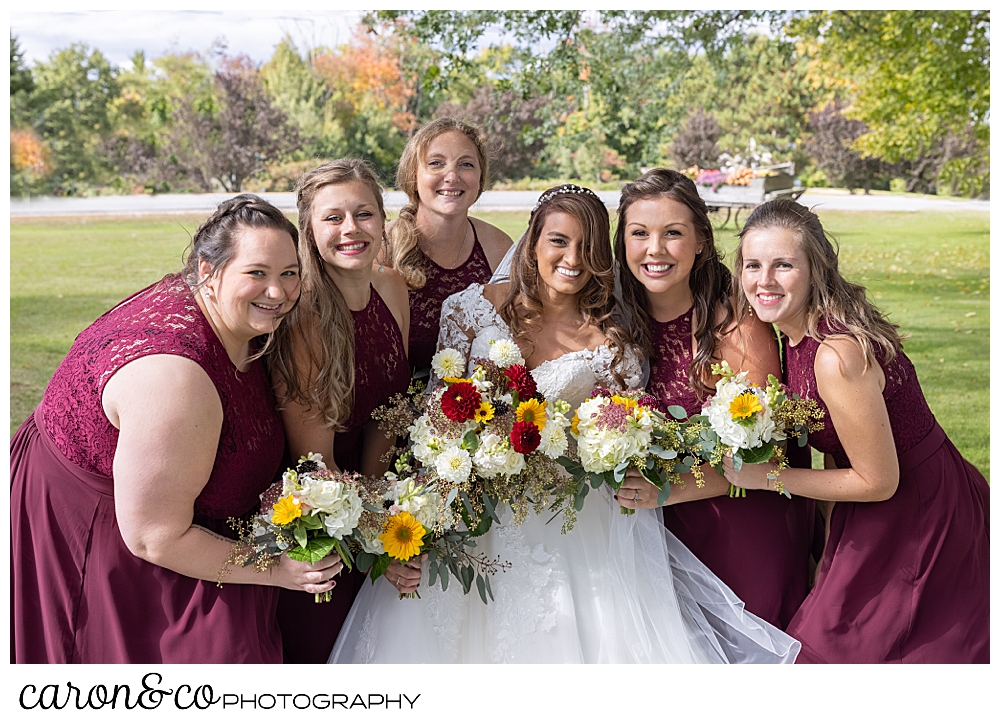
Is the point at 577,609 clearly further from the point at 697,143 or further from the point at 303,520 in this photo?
the point at 697,143

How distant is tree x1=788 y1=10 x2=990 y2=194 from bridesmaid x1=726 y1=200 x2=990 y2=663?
6.55m

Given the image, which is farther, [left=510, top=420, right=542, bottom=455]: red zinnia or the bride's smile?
the bride's smile

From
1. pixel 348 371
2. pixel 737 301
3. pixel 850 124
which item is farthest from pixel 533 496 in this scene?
pixel 850 124

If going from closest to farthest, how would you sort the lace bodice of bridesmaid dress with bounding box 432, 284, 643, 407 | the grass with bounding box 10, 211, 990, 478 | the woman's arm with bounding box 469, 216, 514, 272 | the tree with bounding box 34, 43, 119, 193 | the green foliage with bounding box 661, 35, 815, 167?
the lace bodice of bridesmaid dress with bounding box 432, 284, 643, 407 → the woman's arm with bounding box 469, 216, 514, 272 → the grass with bounding box 10, 211, 990, 478 → the green foliage with bounding box 661, 35, 815, 167 → the tree with bounding box 34, 43, 119, 193

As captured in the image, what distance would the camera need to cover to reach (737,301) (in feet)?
12.9

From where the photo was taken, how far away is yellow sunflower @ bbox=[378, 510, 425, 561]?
11.0ft

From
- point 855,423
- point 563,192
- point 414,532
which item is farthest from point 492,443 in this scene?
point 855,423

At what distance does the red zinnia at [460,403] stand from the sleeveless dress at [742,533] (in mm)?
965

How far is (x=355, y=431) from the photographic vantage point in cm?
392

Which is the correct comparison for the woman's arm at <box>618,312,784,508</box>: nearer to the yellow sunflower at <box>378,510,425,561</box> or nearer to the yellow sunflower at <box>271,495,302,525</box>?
the yellow sunflower at <box>378,510,425,561</box>

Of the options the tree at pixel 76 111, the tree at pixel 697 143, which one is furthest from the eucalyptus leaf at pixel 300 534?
the tree at pixel 76 111

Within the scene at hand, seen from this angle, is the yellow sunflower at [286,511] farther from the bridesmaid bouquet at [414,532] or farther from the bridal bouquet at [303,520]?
the bridesmaid bouquet at [414,532]

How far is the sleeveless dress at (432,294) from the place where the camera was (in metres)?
4.69

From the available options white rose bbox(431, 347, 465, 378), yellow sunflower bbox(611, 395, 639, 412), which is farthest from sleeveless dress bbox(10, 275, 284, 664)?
yellow sunflower bbox(611, 395, 639, 412)
